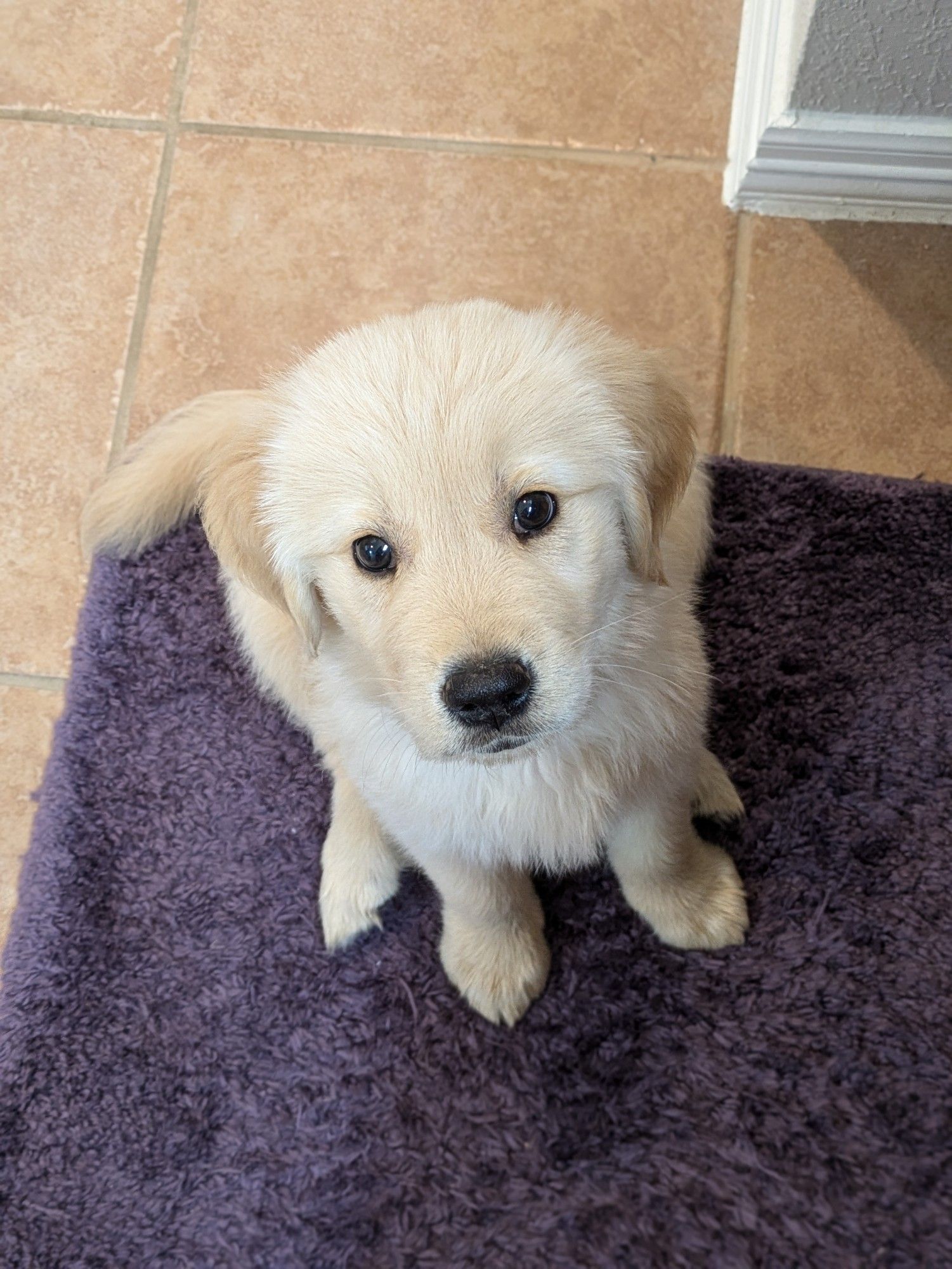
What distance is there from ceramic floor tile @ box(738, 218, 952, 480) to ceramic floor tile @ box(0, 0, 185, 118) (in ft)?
3.78

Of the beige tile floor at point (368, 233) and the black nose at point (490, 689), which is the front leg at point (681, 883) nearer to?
the black nose at point (490, 689)

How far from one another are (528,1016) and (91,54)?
1880 millimetres

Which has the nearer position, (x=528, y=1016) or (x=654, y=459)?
(x=654, y=459)

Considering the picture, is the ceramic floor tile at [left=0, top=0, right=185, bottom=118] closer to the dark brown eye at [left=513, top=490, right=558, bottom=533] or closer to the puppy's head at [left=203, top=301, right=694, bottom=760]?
the puppy's head at [left=203, top=301, right=694, bottom=760]

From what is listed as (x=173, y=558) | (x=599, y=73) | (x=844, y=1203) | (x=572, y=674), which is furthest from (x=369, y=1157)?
(x=599, y=73)

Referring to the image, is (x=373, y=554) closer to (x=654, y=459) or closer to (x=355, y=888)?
(x=654, y=459)

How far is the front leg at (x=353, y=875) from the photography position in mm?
1572

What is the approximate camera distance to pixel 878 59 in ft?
5.22

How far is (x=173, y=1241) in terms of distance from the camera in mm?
1473

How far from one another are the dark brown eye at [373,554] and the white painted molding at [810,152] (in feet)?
3.67

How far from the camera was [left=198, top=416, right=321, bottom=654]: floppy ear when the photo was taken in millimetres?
1154

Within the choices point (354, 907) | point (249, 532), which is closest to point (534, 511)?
point (249, 532)

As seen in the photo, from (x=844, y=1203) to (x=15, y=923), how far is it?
1219 mm

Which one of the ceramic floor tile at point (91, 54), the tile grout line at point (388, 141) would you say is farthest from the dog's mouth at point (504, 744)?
the ceramic floor tile at point (91, 54)
